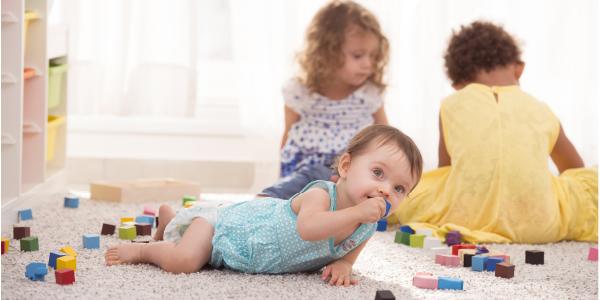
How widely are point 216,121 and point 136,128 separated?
31cm

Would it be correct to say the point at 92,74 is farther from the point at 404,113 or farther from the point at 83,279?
the point at 83,279

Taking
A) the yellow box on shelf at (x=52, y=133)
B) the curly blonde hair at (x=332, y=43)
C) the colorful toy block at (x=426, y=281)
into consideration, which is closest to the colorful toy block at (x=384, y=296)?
the colorful toy block at (x=426, y=281)

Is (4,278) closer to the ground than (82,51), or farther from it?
closer to the ground

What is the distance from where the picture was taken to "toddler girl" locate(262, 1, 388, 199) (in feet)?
9.17

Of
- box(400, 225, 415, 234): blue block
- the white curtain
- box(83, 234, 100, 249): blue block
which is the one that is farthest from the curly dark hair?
box(83, 234, 100, 249): blue block

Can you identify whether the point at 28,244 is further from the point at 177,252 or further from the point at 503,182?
the point at 503,182

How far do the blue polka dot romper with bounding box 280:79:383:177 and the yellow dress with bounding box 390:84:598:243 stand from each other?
1.53 ft

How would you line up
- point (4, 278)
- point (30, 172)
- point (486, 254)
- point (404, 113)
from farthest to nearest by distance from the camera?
point (404, 113)
point (30, 172)
point (486, 254)
point (4, 278)

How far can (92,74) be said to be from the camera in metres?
3.43

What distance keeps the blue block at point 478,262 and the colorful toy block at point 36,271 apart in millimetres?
868

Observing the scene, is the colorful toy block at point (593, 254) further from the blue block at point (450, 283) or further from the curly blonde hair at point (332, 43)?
the curly blonde hair at point (332, 43)

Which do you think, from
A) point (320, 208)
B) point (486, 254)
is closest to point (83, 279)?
point (320, 208)

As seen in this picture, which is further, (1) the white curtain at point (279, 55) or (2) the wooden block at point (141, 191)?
(1) the white curtain at point (279, 55)

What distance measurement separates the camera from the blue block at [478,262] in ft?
6.21
